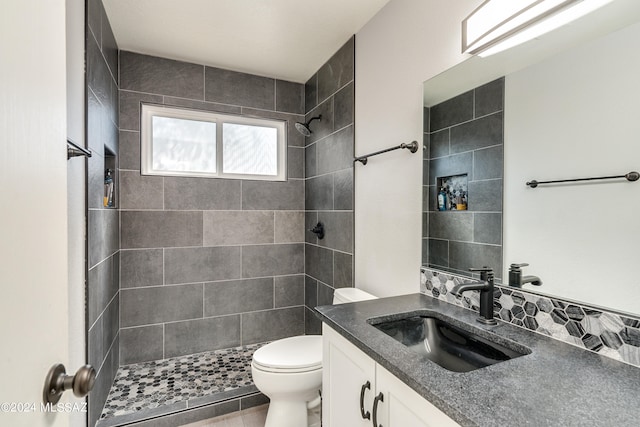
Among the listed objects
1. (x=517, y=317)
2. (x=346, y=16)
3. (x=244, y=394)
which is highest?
(x=346, y=16)

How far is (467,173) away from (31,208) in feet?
4.84

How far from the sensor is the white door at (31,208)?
0.43 m

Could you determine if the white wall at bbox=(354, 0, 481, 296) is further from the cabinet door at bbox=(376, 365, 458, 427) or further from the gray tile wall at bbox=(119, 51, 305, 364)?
Answer: the gray tile wall at bbox=(119, 51, 305, 364)

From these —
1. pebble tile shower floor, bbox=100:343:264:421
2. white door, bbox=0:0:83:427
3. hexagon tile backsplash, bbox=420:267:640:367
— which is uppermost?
white door, bbox=0:0:83:427

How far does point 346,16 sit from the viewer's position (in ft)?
6.52

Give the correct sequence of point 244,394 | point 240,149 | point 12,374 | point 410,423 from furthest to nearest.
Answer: point 240,149
point 244,394
point 410,423
point 12,374

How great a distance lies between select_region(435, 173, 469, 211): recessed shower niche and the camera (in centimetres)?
143

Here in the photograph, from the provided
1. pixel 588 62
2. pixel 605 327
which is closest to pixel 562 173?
pixel 588 62

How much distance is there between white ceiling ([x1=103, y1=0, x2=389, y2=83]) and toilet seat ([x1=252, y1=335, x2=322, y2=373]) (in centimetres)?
211

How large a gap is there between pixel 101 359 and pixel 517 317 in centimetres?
220

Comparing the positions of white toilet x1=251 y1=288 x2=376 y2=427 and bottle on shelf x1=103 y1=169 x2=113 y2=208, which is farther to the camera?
bottle on shelf x1=103 y1=169 x2=113 y2=208

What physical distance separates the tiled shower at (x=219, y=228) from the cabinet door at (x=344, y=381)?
96 cm

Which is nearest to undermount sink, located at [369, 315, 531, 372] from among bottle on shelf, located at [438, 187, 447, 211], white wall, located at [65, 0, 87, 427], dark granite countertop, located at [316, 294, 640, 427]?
dark granite countertop, located at [316, 294, 640, 427]

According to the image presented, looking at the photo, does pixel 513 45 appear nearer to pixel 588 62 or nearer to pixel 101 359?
pixel 588 62
